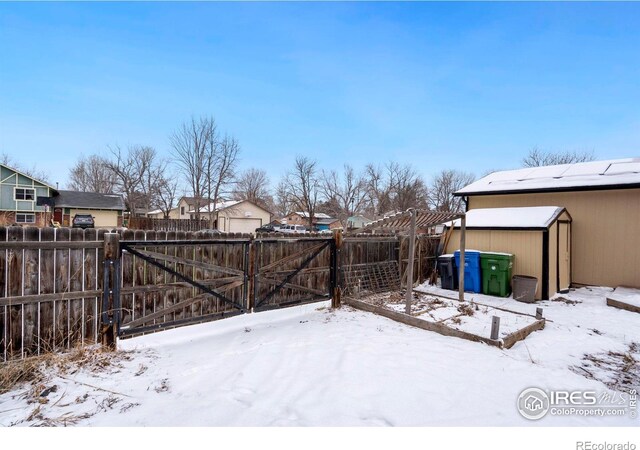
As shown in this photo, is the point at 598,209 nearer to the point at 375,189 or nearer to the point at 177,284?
the point at 177,284

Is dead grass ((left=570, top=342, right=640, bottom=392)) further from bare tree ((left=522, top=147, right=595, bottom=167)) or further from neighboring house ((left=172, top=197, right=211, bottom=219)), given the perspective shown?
neighboring house ((left=172, top=197, right=211, bottom=219))

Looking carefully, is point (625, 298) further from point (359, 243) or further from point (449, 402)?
point (449, 402)

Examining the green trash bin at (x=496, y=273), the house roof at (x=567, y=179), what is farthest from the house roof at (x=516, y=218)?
the house roof at (x=567, y=179)

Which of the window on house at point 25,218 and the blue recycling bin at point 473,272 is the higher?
the window on house at point 25,218

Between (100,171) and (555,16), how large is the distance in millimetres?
53848

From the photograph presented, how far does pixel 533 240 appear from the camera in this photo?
786 centimetres

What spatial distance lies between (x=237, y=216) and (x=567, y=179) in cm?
3360

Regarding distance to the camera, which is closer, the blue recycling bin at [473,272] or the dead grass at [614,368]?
the dead grass at [614,368]

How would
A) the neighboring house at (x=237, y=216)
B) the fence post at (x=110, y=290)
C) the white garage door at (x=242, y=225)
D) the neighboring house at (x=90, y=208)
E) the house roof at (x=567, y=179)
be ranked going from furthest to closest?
the white garage door at (x=242, y=225)
the neighboring house at (x=237, y=216)
the neighboring house at (x=90, y=208)
the house roof at (x=567, y=179)
the fence post at (x=110, y=290)

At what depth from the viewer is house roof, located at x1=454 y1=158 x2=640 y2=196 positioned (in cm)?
866

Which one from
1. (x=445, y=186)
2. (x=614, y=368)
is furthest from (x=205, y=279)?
(x=445, y=186)

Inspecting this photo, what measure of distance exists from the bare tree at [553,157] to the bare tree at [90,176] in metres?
56.0

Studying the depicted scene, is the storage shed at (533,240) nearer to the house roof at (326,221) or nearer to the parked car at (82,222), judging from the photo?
the parked car at (82,222)

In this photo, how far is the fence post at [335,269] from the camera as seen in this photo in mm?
6656
